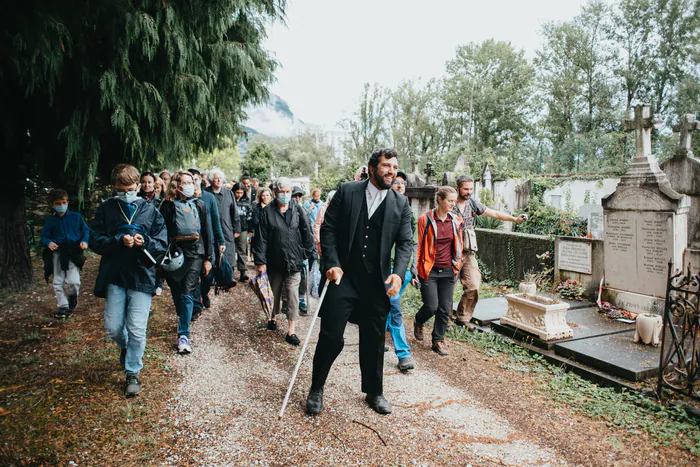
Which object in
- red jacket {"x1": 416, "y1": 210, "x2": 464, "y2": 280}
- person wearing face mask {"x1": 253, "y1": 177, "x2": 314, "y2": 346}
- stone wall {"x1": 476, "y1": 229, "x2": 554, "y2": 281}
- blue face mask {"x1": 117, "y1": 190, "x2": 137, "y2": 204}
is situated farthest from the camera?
stone wall {"x1": 476, "y1": 229, "x2": 554, "y2": 281}

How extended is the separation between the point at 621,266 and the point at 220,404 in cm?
652

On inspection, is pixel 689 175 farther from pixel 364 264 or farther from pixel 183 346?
pixel 183 346

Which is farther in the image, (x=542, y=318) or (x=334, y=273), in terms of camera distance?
(x=542, y=318)

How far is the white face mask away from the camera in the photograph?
491cm

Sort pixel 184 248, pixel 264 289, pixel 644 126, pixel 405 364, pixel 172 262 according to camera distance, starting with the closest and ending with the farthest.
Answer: pixel 172 262
pixel 405 364
pixel 184 248
pixel 264 289
pixel 644 126

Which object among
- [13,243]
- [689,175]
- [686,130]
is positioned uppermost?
[686,130]

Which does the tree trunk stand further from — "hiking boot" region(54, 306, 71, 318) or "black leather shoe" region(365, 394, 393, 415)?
"black leather shoe" region(365, 394, 393, 415)

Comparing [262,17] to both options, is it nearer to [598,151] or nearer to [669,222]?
[669,222]

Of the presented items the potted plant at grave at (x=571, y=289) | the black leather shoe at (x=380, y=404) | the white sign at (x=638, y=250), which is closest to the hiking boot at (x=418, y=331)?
the black leather shoe at (x=380, y=404)

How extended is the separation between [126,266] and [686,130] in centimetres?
841

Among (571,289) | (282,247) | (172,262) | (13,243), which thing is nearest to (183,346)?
(172,262)

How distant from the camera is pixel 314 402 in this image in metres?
3.56

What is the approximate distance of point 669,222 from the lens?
21.2 feet

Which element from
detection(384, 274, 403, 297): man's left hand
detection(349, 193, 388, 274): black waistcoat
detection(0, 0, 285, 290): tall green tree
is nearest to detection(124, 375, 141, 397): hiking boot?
detection(349, 193, 388, 274): black waistcoat
